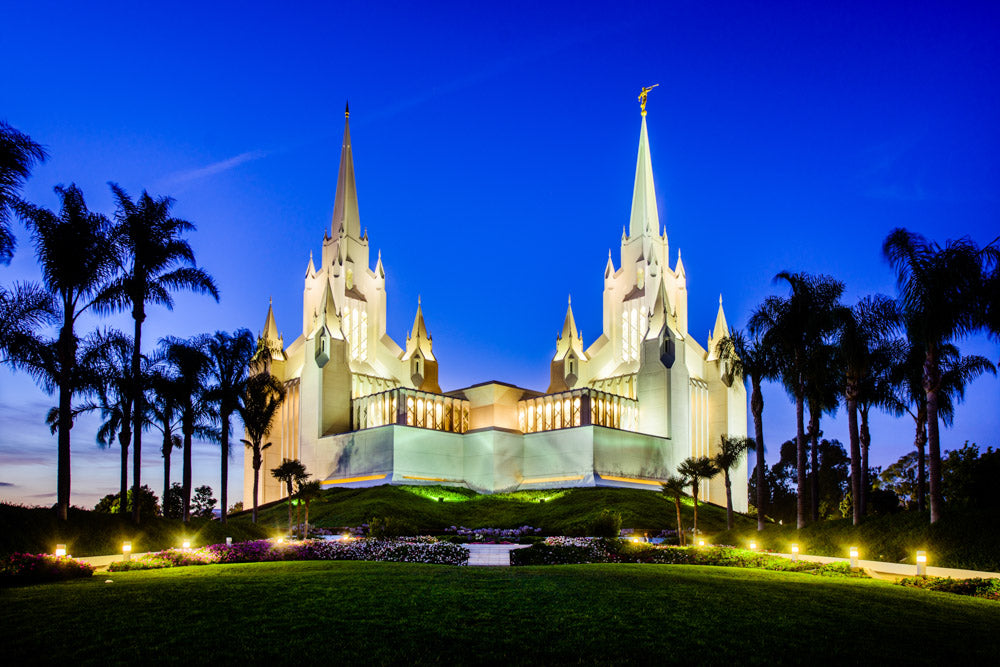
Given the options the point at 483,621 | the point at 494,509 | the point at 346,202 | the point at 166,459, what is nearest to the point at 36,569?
the point at 483,621

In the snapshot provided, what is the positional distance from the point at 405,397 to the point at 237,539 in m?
34.7

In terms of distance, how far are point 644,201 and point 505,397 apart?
958 inches

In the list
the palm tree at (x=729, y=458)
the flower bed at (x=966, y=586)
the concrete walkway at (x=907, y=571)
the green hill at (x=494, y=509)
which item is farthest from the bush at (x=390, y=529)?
the flower bed at (x=966, y=586)

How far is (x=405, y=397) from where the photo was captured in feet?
202

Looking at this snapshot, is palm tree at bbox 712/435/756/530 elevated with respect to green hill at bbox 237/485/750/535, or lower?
elevated

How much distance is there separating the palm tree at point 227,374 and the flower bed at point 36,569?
1932 cm

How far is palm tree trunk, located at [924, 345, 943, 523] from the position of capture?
74.2 feet

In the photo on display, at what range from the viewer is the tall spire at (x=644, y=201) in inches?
2945

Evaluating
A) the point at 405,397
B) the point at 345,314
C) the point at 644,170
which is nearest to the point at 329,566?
the point at 405,397

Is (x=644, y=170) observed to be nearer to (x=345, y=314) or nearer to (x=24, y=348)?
(x=345, y=314)

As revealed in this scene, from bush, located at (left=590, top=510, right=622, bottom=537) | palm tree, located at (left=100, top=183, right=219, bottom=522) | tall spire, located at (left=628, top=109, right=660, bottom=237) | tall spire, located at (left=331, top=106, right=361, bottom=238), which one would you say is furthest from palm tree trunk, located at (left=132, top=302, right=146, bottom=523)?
tall spire, located at (left=628, top=109, right=660, bottom=237)

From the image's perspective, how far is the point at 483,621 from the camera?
1107 centimetres

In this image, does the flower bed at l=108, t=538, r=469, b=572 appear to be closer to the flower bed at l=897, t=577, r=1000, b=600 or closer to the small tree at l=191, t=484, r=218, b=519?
the flower bed at l=897, t=577, r=1000, b=600

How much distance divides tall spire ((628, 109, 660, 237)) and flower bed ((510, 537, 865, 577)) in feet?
175
